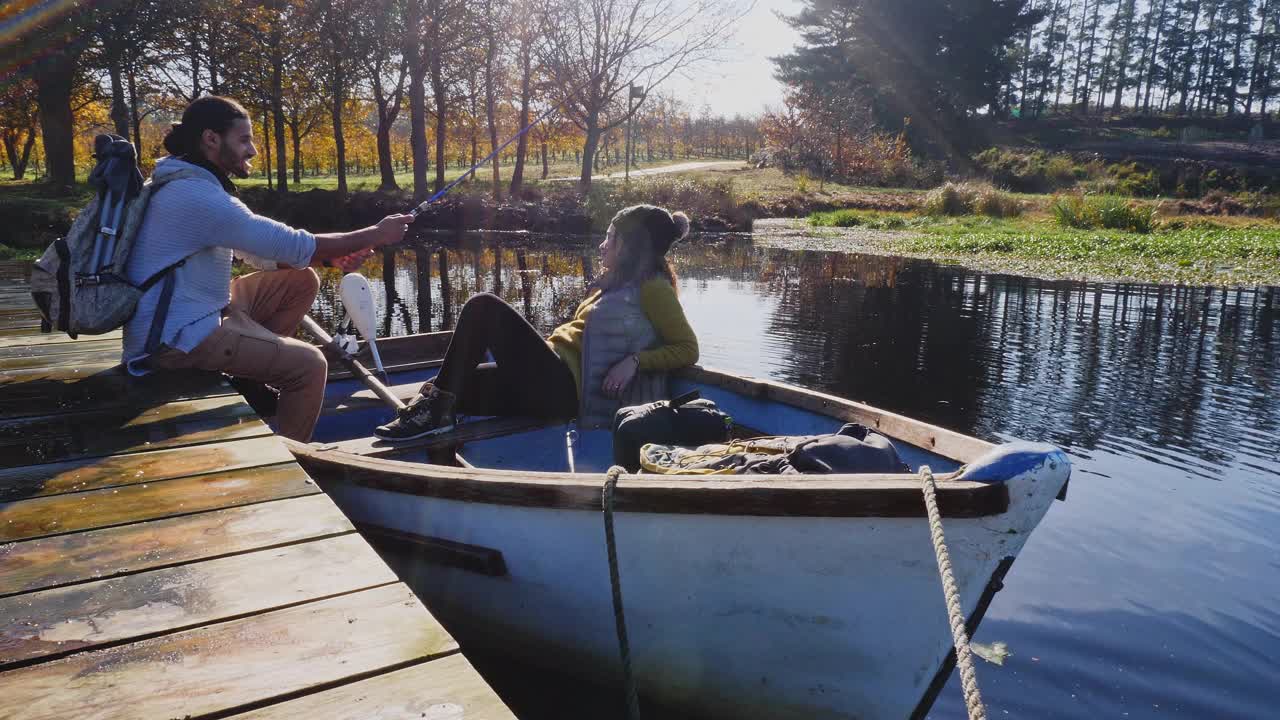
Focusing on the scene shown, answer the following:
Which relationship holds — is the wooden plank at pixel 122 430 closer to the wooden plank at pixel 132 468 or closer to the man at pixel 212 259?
the wooden plank at pixel 132 468

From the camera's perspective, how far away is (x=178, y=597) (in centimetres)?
194

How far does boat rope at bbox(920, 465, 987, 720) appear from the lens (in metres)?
1.68

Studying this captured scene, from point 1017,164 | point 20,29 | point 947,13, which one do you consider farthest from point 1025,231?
point 947,13

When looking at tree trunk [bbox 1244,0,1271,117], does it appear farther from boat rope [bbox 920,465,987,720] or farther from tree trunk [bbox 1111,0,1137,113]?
boat rope [bbox 920,465,987,720]

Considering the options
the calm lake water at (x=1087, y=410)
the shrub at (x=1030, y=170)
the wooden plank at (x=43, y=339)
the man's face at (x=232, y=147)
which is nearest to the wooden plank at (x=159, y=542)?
the man's face at (x=232, y=147)

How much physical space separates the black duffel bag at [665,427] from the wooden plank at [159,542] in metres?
1.16

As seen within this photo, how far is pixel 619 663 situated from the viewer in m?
2.90

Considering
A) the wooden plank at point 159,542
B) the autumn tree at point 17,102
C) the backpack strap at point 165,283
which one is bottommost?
the wooden plank at point 159,542

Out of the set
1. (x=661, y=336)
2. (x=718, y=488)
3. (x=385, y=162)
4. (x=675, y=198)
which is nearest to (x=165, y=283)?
(x=661, y=336)

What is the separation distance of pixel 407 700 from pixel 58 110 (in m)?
28.1

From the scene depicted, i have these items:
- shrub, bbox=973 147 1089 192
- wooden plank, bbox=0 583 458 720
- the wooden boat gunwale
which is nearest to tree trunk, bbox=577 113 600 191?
shrub, bbox=973 147 1089 192

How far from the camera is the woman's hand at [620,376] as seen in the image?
3.98 metres

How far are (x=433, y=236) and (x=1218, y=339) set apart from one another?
2047 cm

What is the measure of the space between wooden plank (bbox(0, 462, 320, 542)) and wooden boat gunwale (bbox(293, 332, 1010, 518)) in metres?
0.35
